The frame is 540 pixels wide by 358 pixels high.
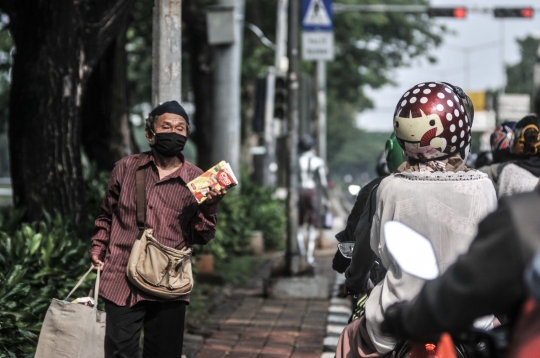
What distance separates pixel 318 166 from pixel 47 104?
8066 mm

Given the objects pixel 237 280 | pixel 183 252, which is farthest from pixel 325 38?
pixel 183 252

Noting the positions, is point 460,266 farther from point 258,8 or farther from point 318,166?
point 258,8

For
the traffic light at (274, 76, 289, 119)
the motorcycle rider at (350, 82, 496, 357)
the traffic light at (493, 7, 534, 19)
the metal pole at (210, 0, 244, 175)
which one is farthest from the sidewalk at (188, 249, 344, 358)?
the traffic light at (493, 7, 534, 19)

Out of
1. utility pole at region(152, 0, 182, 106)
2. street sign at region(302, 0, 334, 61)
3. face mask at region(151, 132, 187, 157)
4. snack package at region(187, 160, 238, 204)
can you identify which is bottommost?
snack package at region(187, 160, 238, 204)

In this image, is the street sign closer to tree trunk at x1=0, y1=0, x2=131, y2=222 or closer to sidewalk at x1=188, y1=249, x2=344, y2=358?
sidewalk at x1=188, y1=249, x2=344, y2=358

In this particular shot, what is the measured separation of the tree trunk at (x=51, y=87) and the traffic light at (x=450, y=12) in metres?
16.4

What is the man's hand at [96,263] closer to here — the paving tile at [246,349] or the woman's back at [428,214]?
the woman's back at [428,214]

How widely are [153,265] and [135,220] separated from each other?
27 centimetres

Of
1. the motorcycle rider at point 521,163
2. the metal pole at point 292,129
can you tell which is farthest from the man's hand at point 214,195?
the metal pole at point 292,129

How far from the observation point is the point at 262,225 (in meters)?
19.1

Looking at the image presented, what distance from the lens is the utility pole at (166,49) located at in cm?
708

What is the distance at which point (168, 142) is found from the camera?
4.98 metres

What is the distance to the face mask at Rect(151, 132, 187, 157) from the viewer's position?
497cm

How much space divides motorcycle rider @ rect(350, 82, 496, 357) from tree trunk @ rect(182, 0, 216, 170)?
13.1 metres
